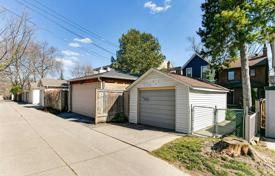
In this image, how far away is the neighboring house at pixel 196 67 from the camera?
2120cm

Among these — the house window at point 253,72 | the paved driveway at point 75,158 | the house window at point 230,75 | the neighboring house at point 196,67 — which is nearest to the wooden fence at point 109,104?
the paved driveway at point 75,158

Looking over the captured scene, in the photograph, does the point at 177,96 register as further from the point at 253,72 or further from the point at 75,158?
the point at 253,72

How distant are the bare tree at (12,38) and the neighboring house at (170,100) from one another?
22.2 ft

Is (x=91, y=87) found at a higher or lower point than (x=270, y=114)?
higher

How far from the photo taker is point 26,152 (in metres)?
5.20

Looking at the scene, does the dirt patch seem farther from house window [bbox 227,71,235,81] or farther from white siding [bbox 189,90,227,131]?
house window [bbox 227,71,235,81]

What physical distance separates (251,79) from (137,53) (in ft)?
54.3

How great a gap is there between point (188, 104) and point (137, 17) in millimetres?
11343

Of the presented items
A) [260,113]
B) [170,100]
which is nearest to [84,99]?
[170,100]

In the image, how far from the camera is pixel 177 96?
27.1 feet

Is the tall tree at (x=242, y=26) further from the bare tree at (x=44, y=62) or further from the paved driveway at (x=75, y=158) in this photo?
the bare tree at (x=44, y=62)

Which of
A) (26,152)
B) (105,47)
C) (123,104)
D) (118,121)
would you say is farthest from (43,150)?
(105,47)

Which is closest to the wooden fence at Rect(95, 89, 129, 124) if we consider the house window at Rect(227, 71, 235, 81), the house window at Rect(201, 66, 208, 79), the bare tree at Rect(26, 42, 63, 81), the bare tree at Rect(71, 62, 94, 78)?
the house window at Rect(201, 66, 208, 79)

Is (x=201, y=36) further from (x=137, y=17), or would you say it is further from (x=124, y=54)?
(x=124, y=54)
